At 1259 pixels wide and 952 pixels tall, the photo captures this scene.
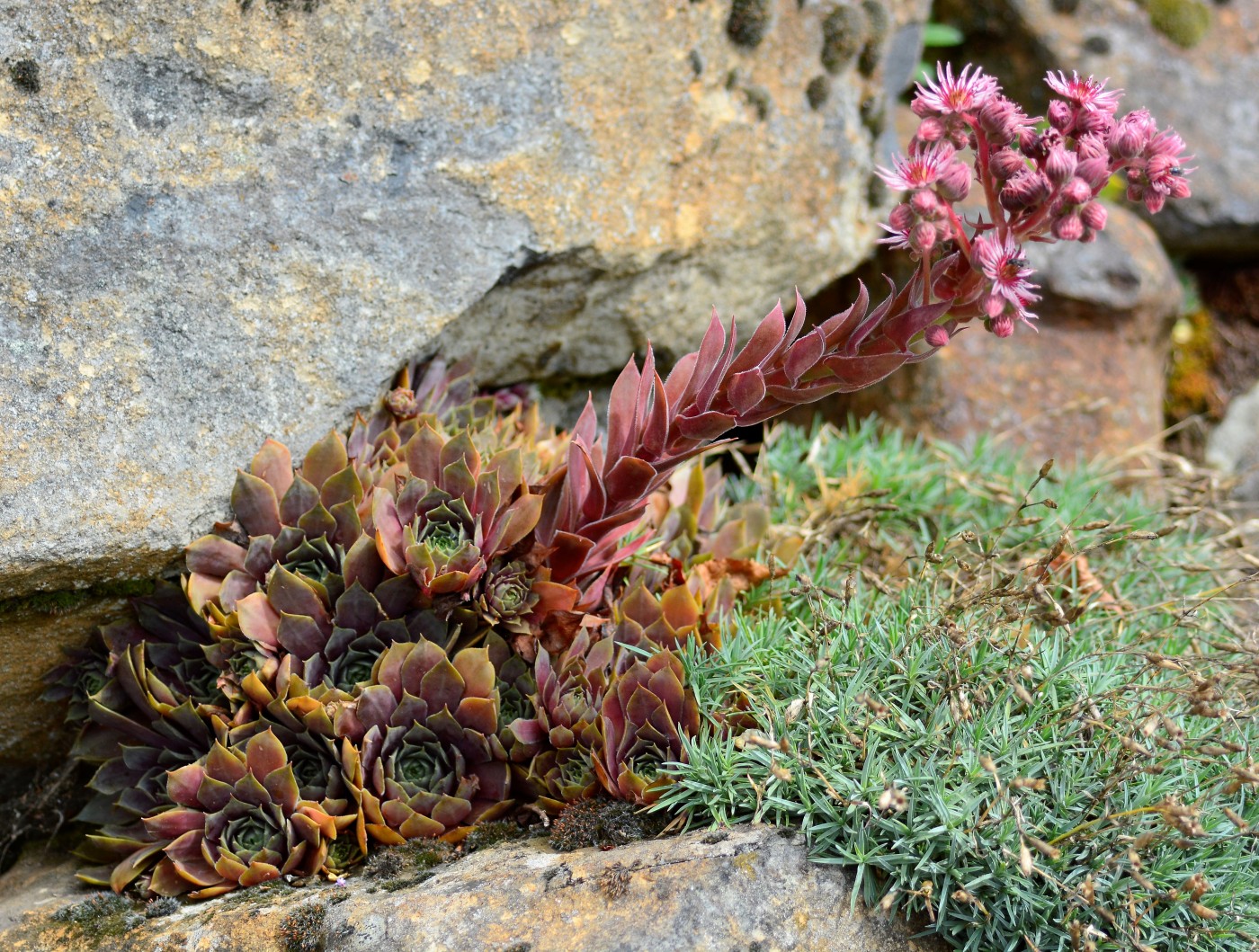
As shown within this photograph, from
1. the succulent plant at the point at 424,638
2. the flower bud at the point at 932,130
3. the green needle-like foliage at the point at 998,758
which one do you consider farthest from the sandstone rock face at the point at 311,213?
the flower bud at the point at 932,130

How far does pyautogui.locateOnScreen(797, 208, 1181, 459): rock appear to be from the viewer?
4.84 metres

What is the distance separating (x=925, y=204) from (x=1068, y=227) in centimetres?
30

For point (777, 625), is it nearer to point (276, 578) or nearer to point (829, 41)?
point (276, 578)

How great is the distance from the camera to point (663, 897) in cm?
229

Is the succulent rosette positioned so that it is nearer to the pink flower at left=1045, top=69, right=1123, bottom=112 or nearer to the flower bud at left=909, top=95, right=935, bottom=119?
the flower bud at left=909, top=95, right=935, bottom=119

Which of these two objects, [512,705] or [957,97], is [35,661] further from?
[957,97]

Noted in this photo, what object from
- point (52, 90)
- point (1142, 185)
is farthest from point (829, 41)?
point (52, 90)

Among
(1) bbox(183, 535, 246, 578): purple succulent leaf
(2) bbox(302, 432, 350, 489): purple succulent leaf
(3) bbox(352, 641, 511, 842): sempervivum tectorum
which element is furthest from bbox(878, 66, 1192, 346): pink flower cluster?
(1) bbox(183, 535, 246, 578): purple succulent leaf

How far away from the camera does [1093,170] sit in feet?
6.97

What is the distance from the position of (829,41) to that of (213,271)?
8.59ft

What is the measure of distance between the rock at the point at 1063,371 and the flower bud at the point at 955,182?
8.84 ft

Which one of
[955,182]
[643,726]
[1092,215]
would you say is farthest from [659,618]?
[1092,215]

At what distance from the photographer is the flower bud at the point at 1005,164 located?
7.04 ft

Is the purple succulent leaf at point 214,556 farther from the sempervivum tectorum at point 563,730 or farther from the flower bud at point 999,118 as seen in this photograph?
the flower bud at point 999,118
